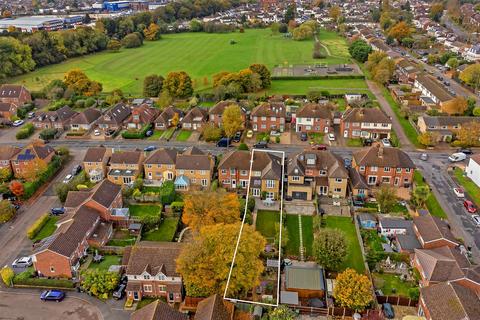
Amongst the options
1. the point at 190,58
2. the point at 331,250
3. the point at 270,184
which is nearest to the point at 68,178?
the point at 270,184

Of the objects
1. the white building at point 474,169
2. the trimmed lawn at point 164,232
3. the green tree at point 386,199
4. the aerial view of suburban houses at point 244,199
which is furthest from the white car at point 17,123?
the white building at point 474,169

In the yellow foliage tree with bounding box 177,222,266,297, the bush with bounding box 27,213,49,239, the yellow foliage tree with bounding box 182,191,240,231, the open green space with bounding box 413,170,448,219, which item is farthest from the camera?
the open green space with bounding box 413,170,448,219

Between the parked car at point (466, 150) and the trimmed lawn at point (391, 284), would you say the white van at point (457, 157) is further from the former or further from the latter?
the trimmed lawn at point (391, 284)

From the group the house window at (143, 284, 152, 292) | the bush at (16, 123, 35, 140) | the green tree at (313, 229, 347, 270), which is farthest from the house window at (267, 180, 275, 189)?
the bush at (16, 123, 35, 140)

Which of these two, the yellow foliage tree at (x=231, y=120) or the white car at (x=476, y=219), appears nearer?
the white car at (x=476, y=219)

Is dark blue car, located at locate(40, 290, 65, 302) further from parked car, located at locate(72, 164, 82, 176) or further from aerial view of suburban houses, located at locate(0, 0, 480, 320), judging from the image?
parked car, located at locate(72, 164, 82, 176)

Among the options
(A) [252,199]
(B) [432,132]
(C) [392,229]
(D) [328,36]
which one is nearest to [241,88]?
(B) [432,132]
